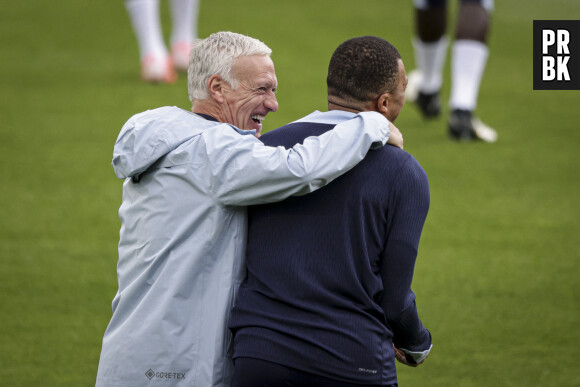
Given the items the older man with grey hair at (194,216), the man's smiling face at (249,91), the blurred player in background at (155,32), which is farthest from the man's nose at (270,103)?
the blurred player in background at (155,32)

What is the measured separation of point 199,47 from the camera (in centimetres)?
215

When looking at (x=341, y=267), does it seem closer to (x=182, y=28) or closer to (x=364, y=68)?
(x=364, y=68)

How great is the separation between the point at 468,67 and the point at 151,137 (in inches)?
220

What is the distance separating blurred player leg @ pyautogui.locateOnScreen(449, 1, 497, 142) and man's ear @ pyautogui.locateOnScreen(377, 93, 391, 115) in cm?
520

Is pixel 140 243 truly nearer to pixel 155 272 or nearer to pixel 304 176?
pixel 155 272

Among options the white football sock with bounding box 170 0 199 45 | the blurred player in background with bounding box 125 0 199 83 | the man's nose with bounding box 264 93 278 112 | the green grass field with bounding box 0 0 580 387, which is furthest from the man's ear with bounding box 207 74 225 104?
the white football sock with bounding box 170 0 199 45

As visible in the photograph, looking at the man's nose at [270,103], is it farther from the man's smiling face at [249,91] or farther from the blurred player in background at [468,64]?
the blurred player in background at [468,64]

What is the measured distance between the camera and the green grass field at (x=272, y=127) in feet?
12.5

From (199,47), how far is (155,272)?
0.55 metres

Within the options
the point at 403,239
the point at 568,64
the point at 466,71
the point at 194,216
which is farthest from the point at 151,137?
the point at 568,64

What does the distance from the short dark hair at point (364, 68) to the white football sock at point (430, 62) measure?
5.97 meters

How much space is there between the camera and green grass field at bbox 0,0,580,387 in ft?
12.5

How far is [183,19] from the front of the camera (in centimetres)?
878

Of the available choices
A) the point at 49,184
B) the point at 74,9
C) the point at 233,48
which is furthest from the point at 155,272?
the point at 74,9
